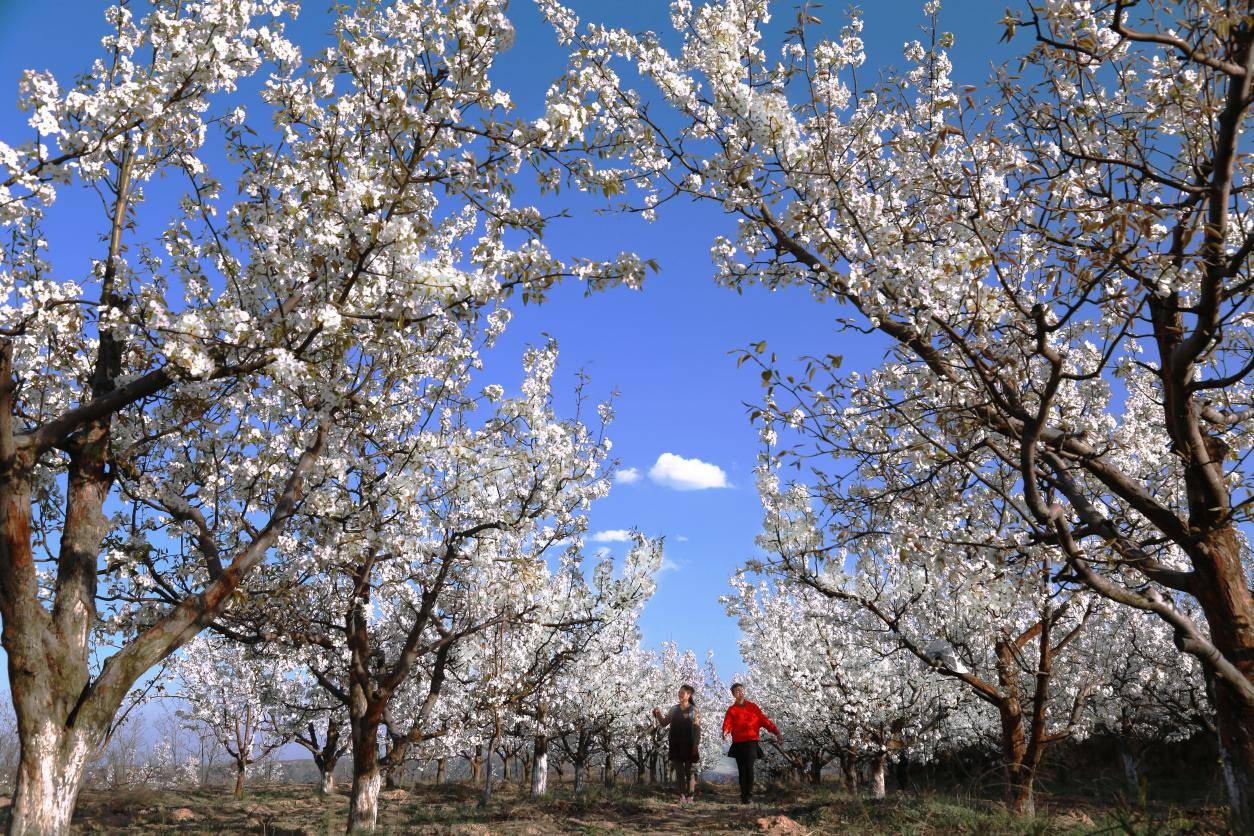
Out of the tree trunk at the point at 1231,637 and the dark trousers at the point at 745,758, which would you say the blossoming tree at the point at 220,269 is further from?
the dark trousers at the point at 745,758

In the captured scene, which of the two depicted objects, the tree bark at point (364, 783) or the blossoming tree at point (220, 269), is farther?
the tree bark at point (364, 783)

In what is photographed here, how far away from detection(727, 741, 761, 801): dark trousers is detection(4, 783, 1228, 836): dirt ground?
69 cm

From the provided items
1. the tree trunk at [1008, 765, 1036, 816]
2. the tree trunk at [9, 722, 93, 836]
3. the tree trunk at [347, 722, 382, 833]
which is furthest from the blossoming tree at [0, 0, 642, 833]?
the tree trunk at [1008, 765, 1036, 816]

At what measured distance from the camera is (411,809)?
14883 mm

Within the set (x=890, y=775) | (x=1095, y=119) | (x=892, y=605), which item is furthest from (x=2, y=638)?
(x=890, y=775)

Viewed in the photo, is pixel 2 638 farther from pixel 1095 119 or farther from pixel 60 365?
pixel 1095 119

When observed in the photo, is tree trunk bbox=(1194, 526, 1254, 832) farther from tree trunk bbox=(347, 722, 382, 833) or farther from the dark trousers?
tree trunk bbox=(347, 722, 382, 833)

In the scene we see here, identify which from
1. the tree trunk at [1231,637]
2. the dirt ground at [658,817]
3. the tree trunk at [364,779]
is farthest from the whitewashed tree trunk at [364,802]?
the tree trunk at [1231,637]

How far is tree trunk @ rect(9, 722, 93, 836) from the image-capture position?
18.0ft

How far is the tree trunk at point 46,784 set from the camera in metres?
5.47

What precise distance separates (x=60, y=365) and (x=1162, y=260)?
9549mm

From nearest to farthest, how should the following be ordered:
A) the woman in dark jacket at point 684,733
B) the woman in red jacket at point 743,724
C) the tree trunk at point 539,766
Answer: the woman in red jacket at point 743,724, the woman in dark jacket at point 684,733, the tree trunk at point 539,766

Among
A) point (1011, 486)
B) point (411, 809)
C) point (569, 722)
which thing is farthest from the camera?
point (569, 722)

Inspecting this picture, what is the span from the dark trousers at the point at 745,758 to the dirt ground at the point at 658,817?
2.26ft
